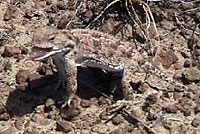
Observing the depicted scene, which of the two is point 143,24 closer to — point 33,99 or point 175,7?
point 175,7

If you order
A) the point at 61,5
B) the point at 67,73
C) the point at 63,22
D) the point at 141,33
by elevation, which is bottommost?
the point at 67,73

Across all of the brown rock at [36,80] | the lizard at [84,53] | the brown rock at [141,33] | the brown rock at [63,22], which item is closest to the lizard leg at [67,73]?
the lizard at [84,53]

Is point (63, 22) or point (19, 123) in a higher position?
point (63, 22)

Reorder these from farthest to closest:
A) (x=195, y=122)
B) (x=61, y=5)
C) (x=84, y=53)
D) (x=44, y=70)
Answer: (x=61, y=5)
(x=44, y=70)
(x=195, y=122)
(x=84, y=53)

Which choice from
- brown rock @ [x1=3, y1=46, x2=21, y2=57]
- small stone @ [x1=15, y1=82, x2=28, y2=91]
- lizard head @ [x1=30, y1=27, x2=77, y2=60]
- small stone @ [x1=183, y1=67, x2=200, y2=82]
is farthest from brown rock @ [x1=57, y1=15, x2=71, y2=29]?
small stone @ [x1=183, y1=67, x2=200, y2=82]

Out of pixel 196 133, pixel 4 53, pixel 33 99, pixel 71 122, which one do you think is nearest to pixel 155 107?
pixel 196 133

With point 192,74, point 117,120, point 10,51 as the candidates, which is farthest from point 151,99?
point 10,51

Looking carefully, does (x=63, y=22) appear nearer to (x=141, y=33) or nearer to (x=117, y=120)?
(x=141, y=33)

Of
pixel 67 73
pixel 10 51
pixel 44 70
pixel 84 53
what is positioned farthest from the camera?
pixel 10 51
